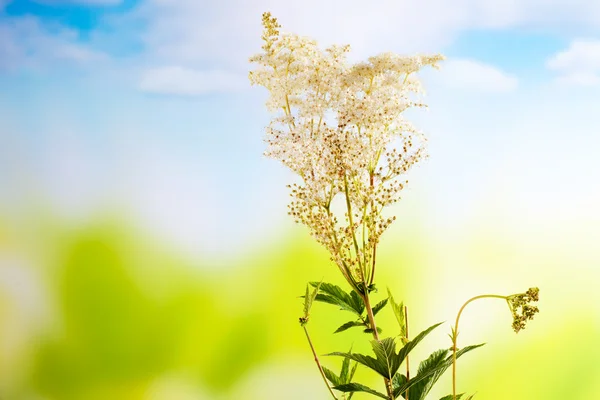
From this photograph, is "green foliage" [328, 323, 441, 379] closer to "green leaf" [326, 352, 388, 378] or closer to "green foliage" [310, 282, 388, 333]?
"green leaf" [326, 352, 388, 378]

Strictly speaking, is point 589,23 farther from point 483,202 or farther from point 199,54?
point 199,54

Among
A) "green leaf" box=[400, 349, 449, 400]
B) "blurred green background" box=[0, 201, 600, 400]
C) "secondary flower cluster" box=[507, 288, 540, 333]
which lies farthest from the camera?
"blurred green background" box=[0, 201, 600, 400]

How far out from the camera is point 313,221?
4.18 ft

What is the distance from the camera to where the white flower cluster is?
1.27 meters

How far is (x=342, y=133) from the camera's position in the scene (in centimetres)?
127

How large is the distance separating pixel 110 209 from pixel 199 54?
51 cm

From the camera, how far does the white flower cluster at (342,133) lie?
4.17ft

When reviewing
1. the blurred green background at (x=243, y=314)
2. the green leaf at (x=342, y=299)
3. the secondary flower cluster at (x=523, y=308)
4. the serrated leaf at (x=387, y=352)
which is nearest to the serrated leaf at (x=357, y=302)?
the green leaf at (x=342, y=299)

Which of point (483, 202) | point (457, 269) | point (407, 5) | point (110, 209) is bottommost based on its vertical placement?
point (457, 269)

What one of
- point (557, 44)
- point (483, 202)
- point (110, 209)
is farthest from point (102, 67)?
point (557, 44)

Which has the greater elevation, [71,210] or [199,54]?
[199,54]

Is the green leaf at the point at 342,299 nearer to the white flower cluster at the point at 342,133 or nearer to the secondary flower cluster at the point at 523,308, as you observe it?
the white flower cluster at the point at 342,133

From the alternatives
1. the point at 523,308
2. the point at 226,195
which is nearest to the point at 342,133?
the point at 523,308

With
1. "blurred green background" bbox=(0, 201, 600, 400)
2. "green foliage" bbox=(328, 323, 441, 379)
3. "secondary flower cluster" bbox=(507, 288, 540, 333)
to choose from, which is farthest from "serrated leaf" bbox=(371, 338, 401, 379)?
"blurred green background" bbox=(0, 201, 600, 400)
